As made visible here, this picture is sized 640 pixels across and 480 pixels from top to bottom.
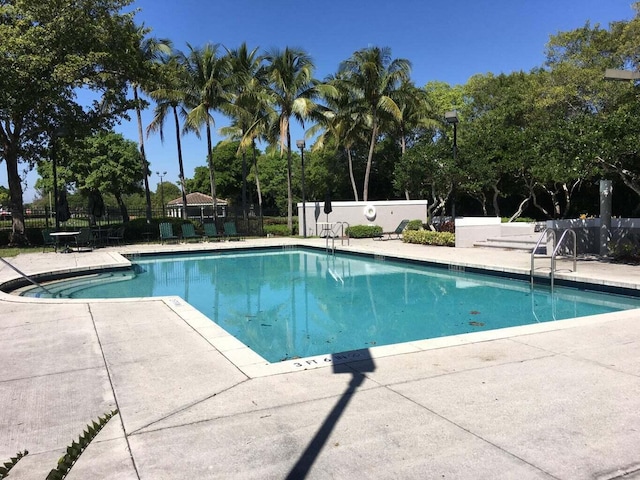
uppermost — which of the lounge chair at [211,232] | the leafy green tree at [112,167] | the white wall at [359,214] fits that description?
the leafy green tree at [112,167]

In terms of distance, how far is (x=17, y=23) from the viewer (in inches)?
648

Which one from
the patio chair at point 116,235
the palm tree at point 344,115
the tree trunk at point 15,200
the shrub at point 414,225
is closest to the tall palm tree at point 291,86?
the palm tree at point 344,115

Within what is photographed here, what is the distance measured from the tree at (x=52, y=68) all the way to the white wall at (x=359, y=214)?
382 inches

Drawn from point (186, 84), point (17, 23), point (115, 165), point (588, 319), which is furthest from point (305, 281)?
point (115, 165)

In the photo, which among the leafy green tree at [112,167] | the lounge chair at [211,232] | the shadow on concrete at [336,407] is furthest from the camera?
the leafy green tree at [112,167]

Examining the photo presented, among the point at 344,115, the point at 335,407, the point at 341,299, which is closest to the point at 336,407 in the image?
the point at 335,407

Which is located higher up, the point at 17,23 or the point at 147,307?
the point at 17,23

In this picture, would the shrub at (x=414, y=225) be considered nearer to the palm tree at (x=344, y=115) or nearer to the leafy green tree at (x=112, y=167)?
the palm tree at (x=344, y=115)

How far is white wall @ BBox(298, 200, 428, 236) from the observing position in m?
24.0

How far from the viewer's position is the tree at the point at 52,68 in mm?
16016

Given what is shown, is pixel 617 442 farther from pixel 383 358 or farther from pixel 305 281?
pixel 305 281

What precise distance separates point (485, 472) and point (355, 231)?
65.5 feet

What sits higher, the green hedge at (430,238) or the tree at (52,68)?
the tree at (52,68)

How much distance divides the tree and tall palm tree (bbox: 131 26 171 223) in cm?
50
